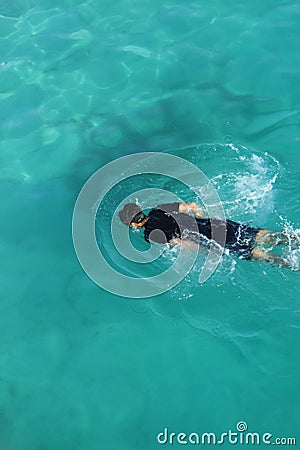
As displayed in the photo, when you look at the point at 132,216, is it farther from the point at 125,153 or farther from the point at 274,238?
the point at 274,238

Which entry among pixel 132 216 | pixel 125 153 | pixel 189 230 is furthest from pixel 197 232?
pixel 125 153

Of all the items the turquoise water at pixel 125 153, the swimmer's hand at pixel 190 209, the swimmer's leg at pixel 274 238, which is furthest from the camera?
the swimmer's hand at pixel 190 209

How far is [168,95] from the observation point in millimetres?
12383

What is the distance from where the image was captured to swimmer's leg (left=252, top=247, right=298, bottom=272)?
8.85 metres

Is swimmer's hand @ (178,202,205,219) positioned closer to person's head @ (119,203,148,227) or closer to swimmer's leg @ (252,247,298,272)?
person's head @ (119,203,148,227)

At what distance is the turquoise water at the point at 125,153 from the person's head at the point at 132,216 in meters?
1.19

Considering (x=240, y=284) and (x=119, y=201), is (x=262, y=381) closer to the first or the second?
(x=240, y=284)

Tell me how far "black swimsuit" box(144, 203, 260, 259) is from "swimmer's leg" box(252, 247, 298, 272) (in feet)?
0.29

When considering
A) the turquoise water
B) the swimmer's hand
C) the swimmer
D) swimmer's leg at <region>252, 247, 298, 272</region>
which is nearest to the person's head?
the swimmer

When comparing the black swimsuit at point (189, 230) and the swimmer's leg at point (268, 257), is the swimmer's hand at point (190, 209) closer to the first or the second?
the black swimsuit at point (189, 230)

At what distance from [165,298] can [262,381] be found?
2.04m

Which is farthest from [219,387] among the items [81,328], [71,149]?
[71,149]

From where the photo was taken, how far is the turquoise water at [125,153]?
8.15 metres

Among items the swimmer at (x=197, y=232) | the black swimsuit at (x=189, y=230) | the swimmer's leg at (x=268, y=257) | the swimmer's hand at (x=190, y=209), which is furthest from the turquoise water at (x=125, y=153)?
the swimmer's hand at (x=190, y=209)
